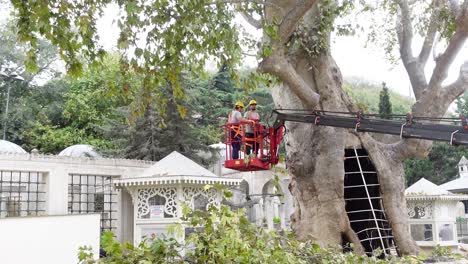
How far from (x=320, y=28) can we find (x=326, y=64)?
869mm

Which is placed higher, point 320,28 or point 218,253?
point 320,28

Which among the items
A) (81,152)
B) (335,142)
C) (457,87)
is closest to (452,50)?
(457,87)

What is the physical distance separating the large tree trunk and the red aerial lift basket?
26.2 inches

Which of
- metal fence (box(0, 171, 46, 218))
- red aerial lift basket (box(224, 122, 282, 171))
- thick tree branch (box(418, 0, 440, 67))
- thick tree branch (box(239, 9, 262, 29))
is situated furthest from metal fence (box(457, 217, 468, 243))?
metal fence (box(0, 171, 46, 218))

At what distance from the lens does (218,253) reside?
134 inches

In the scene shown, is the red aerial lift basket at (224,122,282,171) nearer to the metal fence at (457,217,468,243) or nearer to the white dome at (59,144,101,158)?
the white dome at (59,144,101,158)

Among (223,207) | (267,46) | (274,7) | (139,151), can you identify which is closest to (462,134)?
(267,46)

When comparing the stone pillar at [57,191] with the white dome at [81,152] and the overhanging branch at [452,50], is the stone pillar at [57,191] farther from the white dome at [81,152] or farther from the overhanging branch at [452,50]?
the white dome at [81,152]

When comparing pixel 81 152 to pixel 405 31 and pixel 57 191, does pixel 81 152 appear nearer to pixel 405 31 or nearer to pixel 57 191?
pixel 57 191

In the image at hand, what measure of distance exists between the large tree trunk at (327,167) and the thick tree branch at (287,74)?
1.12m

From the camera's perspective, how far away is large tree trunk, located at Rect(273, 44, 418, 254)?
10.1m

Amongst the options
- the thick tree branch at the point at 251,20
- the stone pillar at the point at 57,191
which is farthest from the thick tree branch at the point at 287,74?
the stone pillar at the point at 57,191

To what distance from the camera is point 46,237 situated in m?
8.04

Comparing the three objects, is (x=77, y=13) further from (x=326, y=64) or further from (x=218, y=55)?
(x=326, y=64)
